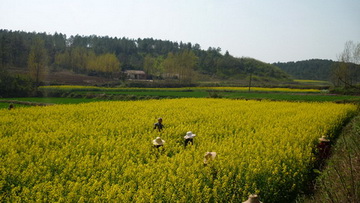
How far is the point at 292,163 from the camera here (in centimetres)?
812

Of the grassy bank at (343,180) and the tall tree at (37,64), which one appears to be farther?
the tall tree at (37,64)

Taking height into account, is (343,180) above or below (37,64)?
below

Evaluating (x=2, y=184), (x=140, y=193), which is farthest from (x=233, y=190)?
(x=2, y=184)

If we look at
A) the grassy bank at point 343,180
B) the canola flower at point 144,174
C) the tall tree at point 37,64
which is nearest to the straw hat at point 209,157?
the canola flower at point 144,174

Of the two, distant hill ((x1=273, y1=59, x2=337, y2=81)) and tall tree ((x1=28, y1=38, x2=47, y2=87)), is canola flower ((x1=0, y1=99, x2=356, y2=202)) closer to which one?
tall tree ((x1=28, y1=38, x2=47, y2=87))

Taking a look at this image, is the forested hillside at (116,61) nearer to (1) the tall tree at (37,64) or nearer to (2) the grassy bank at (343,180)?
(1) the tall tree at (37,64)

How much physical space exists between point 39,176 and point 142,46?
172580mm

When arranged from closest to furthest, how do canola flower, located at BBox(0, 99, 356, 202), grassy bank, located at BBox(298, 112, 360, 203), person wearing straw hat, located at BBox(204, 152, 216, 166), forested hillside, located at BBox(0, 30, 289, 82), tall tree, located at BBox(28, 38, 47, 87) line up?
1. grassy bank, located at BBox(298, 112, 360, 203)
2. canola flower, located at BBox(0, 99, 356, 202)
3. person wearing straw hat, located at BBox(204, 152, 216, 166)
4. tall tree, located at BBox(28, 38, 47, 87)
5. forested hillside, located at BBox(0, 30, 289, 82)

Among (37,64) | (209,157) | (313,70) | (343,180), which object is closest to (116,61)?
(37,64)

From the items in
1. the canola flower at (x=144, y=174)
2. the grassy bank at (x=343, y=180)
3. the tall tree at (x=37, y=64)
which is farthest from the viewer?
the tall tree at (x=37, y=64)

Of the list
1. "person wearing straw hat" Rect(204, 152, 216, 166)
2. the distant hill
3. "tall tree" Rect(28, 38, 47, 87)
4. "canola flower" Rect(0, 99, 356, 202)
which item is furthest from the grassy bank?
the distant hill

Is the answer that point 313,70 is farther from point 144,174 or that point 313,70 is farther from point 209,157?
point 144,174

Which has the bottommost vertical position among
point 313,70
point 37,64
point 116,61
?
point 37,64

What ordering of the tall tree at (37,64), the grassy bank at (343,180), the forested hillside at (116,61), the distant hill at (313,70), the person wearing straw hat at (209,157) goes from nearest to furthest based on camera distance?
the grassy bank at (343,180), the person wearing straw hat at (209,157), the tall tree at (37,64), the forested hillside at (116,61), the distant hill at (313,70)
